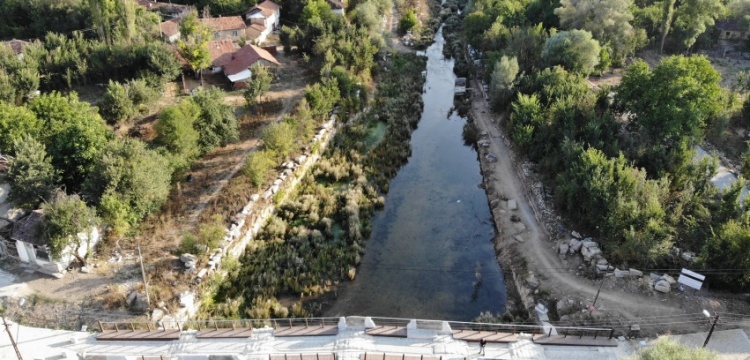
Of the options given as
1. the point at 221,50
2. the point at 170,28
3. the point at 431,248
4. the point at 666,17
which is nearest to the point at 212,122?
the point at 221,50

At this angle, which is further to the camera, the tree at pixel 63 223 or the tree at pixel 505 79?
the tree at pixel 505 79

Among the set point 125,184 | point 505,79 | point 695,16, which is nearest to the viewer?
point 125,184

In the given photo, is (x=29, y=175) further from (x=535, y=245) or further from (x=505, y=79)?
(x=505, y=79)

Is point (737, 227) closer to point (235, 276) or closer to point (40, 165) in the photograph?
point (235, 276)

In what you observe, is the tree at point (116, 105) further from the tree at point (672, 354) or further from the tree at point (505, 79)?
the tree at point (672, 354)

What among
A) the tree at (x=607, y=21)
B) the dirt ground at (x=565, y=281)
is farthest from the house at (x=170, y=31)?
the tree at (x=607, y=21)

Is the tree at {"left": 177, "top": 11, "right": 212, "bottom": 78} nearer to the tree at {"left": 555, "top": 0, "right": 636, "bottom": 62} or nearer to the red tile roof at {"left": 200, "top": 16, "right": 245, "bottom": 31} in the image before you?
the red tile roof at {"left": 200, "top": 16, "right": 245, "bottom": 31}

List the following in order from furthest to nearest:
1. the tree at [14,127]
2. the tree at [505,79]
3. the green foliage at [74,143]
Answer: the tree at [505,79]
the tree at [14,127]
the green foliage at [74,143]
